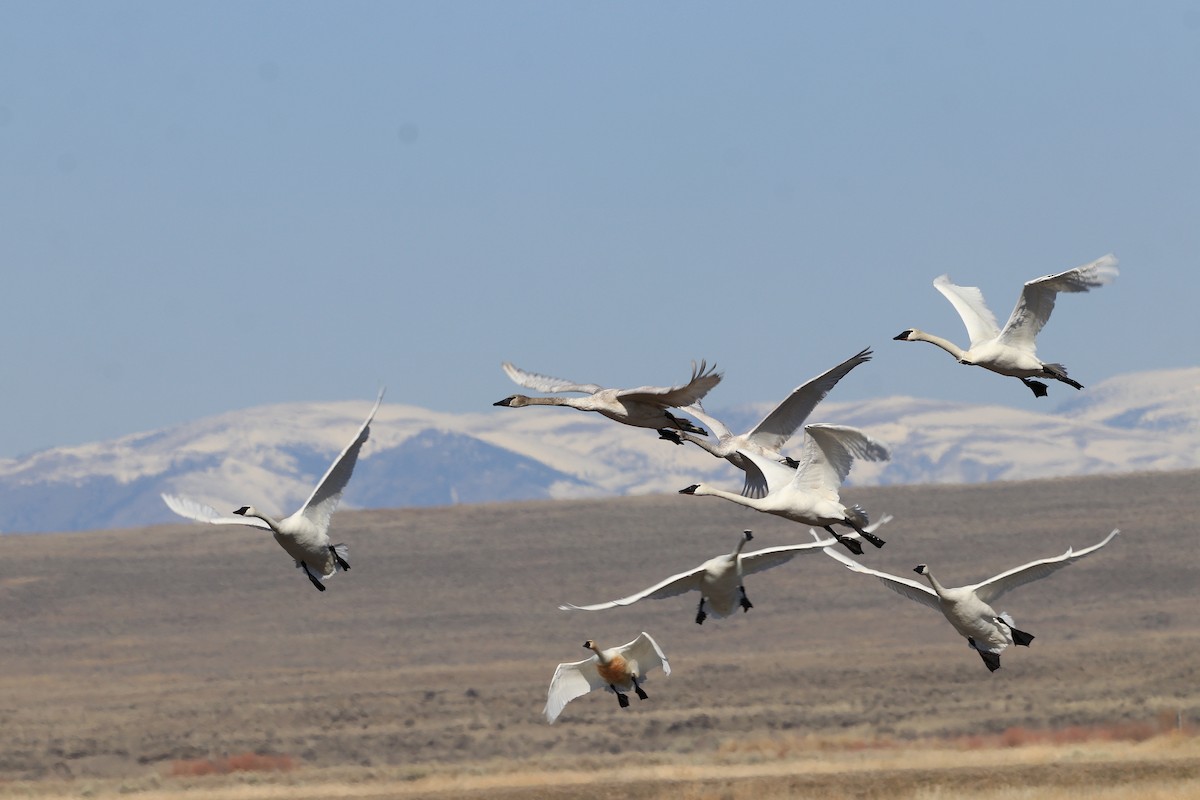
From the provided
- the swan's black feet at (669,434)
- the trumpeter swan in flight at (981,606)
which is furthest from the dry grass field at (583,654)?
the swan's black feet at (669,434)

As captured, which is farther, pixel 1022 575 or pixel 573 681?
pixel 573 681

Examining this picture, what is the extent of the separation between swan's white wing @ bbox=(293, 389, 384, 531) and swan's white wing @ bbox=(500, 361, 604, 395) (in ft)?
9.26

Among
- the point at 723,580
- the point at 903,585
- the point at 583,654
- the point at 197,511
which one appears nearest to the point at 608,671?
the point at 723,580

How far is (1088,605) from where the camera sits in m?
89.3

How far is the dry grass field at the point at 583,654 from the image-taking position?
4612 centimetres

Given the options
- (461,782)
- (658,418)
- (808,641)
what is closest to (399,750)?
(461,782)

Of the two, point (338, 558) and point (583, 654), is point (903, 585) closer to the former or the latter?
point (338, 558)

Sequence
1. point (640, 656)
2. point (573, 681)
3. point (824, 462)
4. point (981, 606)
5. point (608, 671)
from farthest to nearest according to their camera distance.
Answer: point (640, 656)
point (573, 681)
point (608, 671)
point (981, 606)
point (824, 462)

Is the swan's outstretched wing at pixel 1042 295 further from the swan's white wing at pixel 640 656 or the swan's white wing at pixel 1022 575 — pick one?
the swan's white wing at pixel 640 656

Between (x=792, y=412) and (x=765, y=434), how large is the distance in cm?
54

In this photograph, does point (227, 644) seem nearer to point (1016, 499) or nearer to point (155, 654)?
point (155, 654)

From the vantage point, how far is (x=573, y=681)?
26.0 m

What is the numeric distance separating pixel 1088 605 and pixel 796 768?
4954 centimetres

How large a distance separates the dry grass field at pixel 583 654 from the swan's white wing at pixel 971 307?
13030mm
